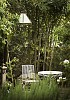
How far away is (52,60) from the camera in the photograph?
29.0ft

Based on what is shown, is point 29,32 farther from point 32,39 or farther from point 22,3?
point 22,3

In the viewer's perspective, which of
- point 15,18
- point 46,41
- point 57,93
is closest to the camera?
point 57,93

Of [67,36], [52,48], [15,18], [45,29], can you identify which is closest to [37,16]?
[45,29]

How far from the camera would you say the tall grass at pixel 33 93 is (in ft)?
10.4

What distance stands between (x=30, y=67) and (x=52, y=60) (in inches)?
44.0

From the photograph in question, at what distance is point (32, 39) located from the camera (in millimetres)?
8789

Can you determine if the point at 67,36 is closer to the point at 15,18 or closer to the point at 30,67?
the point at 15,18

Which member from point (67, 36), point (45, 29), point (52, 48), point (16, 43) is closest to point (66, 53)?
point (52, 48)

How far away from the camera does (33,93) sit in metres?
3.33

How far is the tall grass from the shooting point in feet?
10.4

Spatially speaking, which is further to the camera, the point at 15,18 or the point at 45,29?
the point at 45,29

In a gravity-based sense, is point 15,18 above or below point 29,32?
above

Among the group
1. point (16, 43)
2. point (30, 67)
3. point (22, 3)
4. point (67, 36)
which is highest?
point (22, 3)

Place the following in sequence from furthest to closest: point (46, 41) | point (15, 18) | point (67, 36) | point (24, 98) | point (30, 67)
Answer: point (46, 41), point (30, 67), point (15, 18), point (67, 36), point (24, 98)
